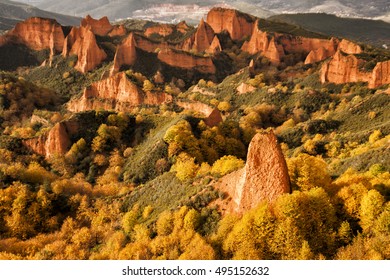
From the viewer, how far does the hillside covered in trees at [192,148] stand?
34.8m

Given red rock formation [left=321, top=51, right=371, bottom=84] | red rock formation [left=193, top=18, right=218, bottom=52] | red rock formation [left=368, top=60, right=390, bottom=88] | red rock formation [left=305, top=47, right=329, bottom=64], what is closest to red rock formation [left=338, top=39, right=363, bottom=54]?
red rock formation [left=305, top=47, right=329, bottom=64]

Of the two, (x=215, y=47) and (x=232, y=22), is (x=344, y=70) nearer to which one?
(x=215, y=47)

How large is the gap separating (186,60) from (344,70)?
53269mm

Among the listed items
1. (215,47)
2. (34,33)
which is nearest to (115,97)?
(34,33)

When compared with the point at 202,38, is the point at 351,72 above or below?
above

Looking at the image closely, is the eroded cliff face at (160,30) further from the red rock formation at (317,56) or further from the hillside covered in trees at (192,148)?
the red rock formation at (317,56)

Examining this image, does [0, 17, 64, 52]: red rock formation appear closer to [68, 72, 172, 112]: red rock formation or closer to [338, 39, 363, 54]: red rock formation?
[68, 72, 172, 112]: red rock formation

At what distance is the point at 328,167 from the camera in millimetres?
56344

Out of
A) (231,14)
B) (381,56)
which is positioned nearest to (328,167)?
(381,56)

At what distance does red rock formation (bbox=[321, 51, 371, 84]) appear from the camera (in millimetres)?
112675

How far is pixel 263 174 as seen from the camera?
36.2 m

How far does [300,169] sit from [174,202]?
13877 mm

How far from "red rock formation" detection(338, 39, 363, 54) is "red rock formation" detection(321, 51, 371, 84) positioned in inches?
808

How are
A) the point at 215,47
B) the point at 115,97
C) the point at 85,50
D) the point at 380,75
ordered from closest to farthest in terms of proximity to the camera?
the point at 380,75, the point at 115,97, the point at 85,50, the point at 215,47
